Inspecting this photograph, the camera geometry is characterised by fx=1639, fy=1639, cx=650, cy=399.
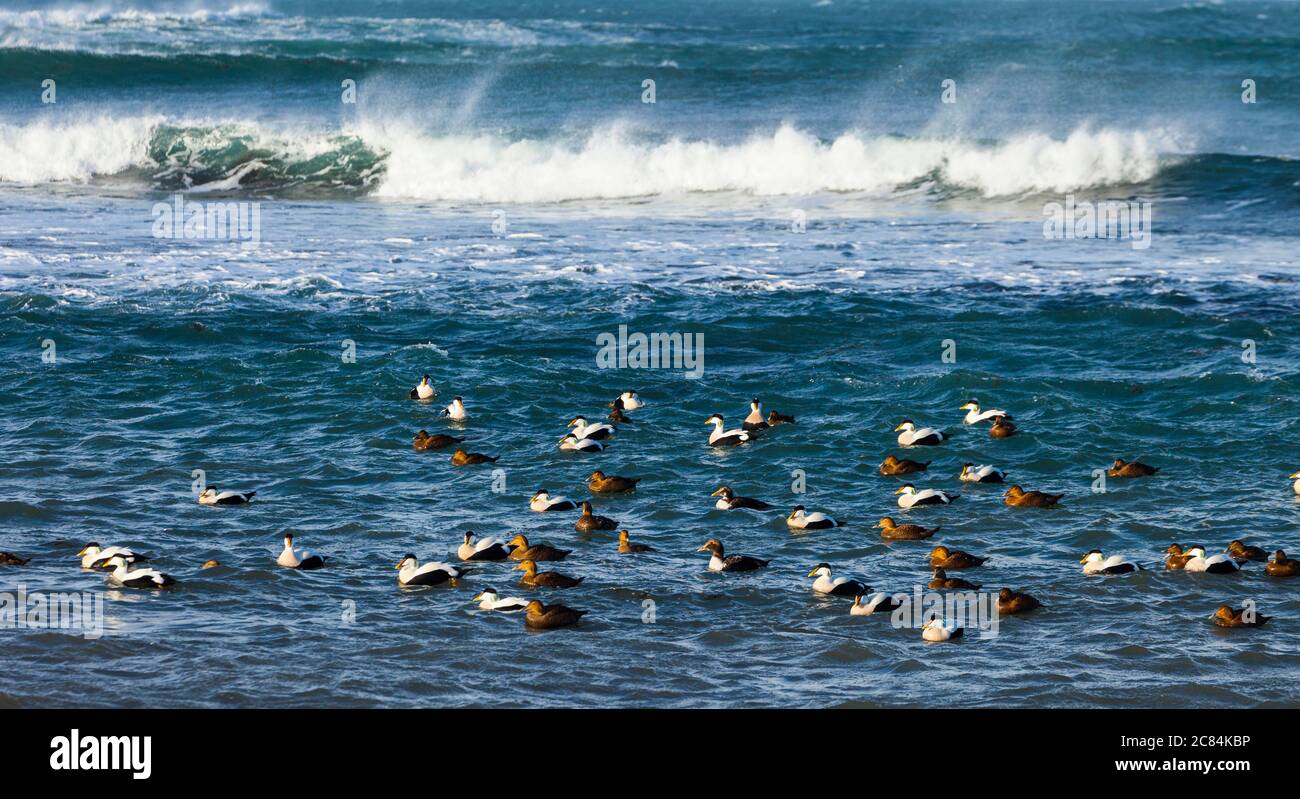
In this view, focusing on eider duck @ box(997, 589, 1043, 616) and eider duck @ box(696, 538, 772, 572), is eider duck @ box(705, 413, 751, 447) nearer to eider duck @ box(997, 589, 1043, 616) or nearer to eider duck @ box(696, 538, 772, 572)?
eider duck @ box(696, 538, 772, 572)

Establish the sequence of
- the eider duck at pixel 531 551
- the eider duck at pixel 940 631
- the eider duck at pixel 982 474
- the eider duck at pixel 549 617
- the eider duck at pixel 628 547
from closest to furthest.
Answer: the eider duck at pixel 940 631 → the eider duck at pixel 549 617 → the eider duck at pixel 531 551 → the eider duck at pixel 628 547 → the eider duck at pixel 982 474

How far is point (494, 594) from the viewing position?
1705 cm

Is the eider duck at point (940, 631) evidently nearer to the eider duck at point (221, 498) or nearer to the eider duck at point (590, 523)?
the eider duck at point (590, 523)

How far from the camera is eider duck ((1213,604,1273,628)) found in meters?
16.1

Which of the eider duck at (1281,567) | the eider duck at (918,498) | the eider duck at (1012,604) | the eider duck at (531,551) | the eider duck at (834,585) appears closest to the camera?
the eider duck at (1012,604)

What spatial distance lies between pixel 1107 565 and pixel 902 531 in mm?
2448

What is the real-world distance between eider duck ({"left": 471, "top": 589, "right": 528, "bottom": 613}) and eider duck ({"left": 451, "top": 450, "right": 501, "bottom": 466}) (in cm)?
478

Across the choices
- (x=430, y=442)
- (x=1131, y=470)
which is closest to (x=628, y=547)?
(x=430, y=442)

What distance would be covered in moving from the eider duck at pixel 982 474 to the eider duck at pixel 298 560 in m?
8.23

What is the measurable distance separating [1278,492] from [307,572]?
11.7 meters

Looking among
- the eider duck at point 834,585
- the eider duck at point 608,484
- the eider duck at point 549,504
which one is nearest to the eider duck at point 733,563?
the eider duck at point 834,585

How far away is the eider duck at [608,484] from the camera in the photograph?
2075 cm

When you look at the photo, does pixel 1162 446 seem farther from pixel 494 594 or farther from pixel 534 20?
pixel 534 20

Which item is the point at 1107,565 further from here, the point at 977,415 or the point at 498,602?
the point at 498,602
